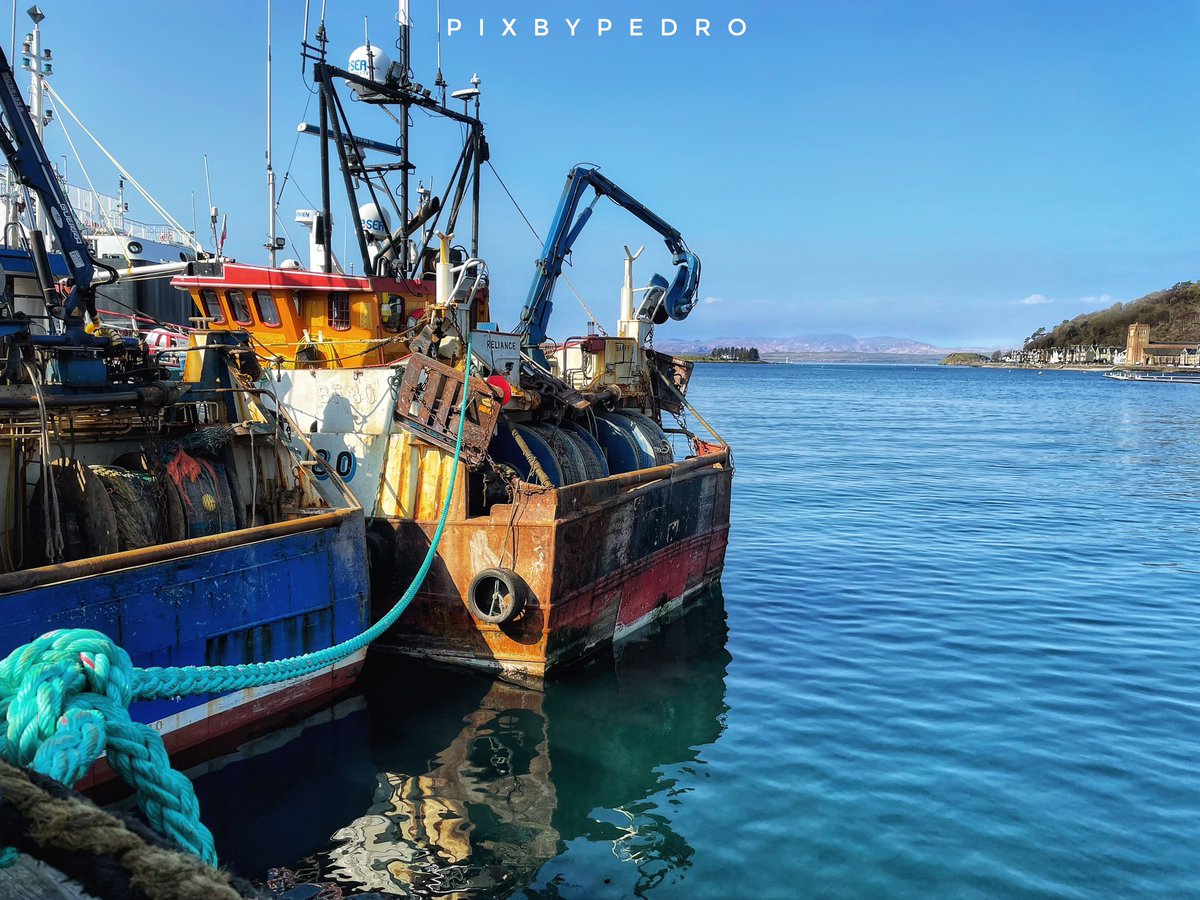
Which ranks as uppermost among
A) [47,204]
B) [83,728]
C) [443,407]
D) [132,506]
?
[47,204]

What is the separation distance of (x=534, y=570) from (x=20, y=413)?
16.8 ft

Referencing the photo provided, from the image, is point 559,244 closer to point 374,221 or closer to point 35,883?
point 374,221

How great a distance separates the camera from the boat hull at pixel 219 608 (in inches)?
270

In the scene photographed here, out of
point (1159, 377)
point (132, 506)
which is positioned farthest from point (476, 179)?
point (1159, 377)

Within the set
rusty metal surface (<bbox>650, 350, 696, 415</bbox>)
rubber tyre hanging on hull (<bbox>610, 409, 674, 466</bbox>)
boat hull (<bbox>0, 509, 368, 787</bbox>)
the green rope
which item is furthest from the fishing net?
rusty metal surface (<bbox>650, 350, 696, 415</bbox>)

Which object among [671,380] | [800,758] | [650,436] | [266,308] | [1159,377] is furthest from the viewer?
[1159,377]

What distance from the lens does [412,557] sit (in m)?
10.4

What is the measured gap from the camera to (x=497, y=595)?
9984 mm

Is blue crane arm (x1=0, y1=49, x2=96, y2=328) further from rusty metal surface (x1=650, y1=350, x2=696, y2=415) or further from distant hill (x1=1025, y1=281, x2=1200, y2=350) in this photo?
distant hill (x1=1025, y1=281, x2=1200, y2=350)

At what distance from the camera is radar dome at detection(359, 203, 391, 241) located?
14578 millimetres

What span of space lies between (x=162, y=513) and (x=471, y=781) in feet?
12.9

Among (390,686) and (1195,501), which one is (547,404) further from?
(1195,501)

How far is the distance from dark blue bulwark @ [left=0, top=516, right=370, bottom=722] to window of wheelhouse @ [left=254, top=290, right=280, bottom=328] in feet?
15.2

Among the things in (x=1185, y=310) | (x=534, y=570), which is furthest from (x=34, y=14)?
(x=1185, y=310)
